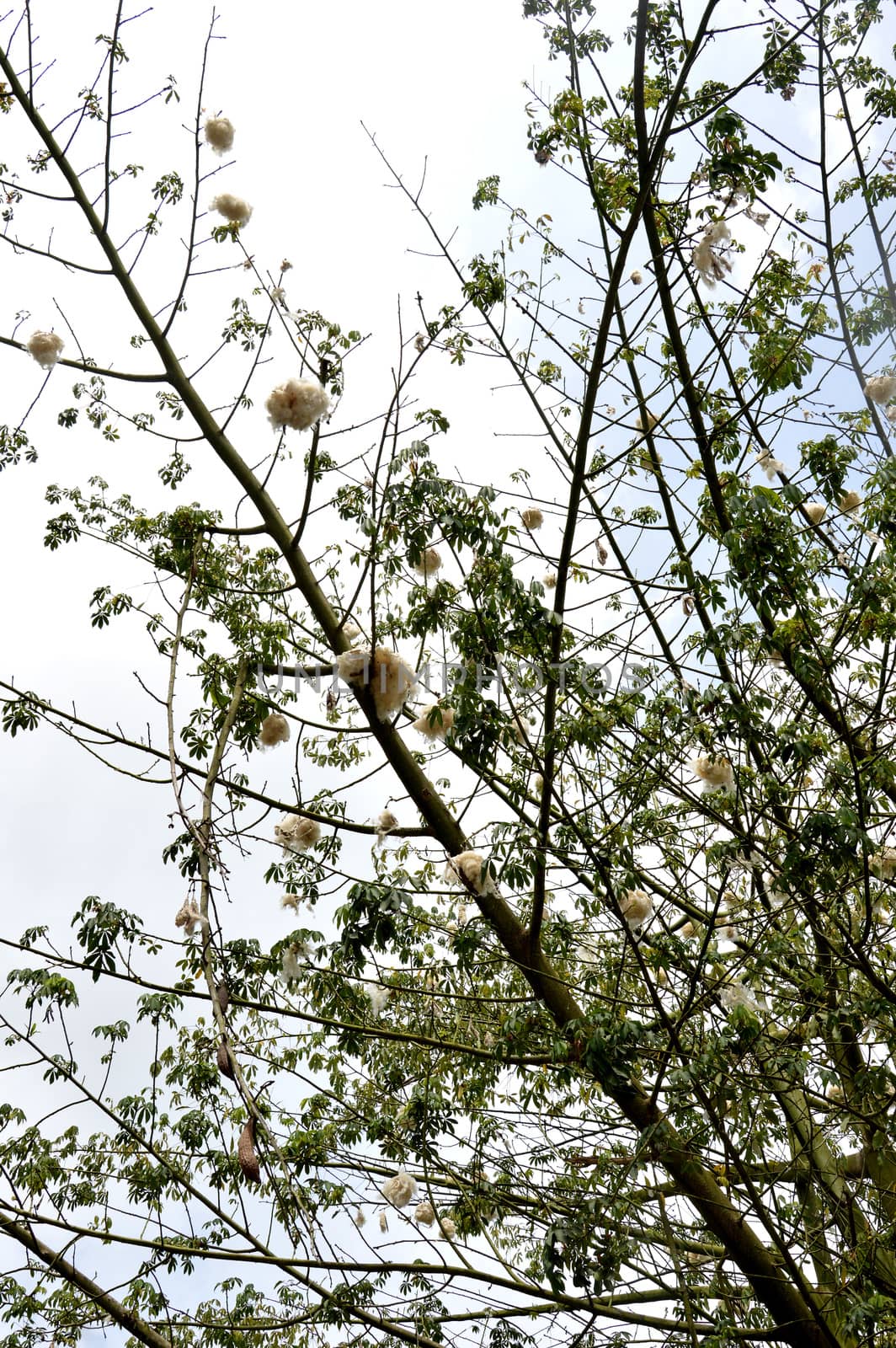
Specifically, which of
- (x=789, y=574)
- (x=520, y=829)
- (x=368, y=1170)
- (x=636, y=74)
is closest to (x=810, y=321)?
(x=789, y=574)

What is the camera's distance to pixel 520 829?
121 inches

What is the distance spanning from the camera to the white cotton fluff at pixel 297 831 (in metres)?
3.96

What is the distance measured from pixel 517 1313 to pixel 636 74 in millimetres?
3982

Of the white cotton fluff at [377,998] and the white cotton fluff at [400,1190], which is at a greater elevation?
Result: the white cotton fluff at [377,998]

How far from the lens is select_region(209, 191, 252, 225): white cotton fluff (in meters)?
4.12

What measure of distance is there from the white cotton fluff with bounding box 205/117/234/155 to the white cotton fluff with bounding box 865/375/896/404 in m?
2.70

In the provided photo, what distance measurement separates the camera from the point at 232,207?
13.6 feet

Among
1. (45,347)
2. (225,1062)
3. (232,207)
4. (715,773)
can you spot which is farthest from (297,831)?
(232,207)

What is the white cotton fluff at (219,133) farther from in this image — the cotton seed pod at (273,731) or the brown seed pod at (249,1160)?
the brown seed pod at (249,1160)

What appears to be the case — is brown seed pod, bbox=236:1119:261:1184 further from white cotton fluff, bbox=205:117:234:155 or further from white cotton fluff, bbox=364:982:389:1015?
white cotton fluff, bbox=205:117:234:155

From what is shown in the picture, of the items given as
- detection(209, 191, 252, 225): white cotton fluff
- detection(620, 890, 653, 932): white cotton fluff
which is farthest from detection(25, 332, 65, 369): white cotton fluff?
detection(620, 890, 653, 932): white cotton fluff

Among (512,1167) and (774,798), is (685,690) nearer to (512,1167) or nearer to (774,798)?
(774,798)

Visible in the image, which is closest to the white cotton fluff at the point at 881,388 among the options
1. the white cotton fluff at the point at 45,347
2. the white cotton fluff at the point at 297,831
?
the white cotton fluff at the point at 297,831

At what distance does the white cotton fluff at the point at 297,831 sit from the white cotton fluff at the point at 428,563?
41.2 inches
